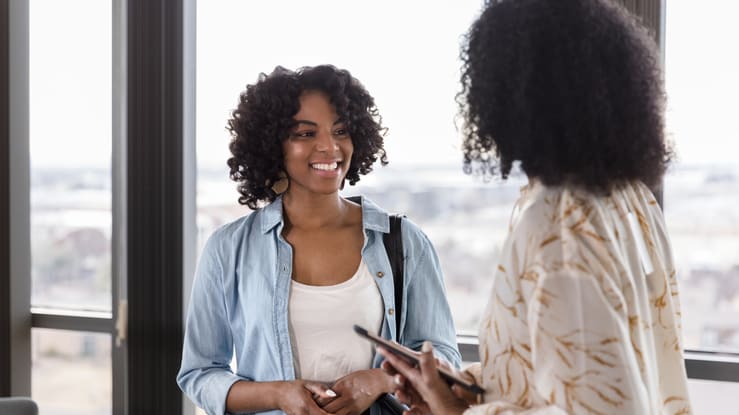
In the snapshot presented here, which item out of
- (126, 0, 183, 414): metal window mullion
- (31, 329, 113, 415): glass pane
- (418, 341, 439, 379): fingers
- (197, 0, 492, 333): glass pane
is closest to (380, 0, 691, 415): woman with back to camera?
(418, 341, 439, 379): fingers

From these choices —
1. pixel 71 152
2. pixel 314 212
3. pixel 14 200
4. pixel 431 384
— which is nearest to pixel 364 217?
pixel 314 212

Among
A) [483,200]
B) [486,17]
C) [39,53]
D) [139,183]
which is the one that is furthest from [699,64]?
[39,53]

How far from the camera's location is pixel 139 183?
277cm

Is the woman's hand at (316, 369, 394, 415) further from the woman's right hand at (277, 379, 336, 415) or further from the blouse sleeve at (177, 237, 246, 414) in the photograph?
the blouse sleeve at (177, 237, 246, 414)

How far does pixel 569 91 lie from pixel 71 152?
247 centimetres

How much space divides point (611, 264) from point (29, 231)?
2695 millimetres

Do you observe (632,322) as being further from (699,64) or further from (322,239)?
(699,64)

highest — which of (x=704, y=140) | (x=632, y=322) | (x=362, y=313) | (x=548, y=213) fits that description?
(x=704, y=140)

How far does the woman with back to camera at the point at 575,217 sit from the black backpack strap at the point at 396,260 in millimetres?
688

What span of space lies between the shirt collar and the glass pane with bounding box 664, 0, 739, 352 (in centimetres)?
101

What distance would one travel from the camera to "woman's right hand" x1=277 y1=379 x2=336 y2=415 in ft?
5.38

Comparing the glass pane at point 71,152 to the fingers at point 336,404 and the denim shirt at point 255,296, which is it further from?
the fingers at point 336,404

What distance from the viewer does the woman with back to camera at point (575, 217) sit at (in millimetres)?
967

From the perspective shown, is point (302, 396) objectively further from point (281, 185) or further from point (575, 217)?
point (575, 217)
